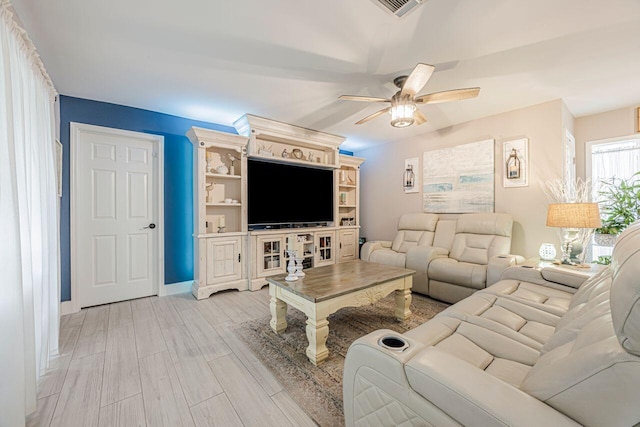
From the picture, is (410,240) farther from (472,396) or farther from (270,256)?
(472,396)

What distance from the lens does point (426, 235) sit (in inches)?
156

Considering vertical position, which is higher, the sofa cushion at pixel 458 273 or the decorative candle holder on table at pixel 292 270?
the decorative candle holder on table at pixel 292 270

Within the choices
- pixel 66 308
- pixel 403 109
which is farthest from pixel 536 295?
pixel 66 308

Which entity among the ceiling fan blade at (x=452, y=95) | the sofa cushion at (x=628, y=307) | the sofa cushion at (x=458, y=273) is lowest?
→ the sofa cushion at (x=458, y=273)

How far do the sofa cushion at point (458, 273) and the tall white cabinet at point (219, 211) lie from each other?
2546mm

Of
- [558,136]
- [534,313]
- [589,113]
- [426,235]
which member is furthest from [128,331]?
[589,113]

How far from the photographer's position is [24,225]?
1461mm

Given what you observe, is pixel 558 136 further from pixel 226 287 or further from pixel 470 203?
pixel 226 287

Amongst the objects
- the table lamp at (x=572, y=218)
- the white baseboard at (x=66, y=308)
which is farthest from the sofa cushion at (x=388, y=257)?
the white baseboard at (x=66, y=308)

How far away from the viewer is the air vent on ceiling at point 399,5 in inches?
60.5

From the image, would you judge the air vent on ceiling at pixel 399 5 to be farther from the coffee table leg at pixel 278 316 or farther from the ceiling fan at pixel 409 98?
the coffee table leg at pixel 278 316

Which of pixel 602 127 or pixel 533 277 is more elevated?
pixel 602 127

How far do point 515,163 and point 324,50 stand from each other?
9.65 ft

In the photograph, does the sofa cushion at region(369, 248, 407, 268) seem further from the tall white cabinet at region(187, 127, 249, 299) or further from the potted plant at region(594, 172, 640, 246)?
the potted plant at region(594, 172, 640, 246)
